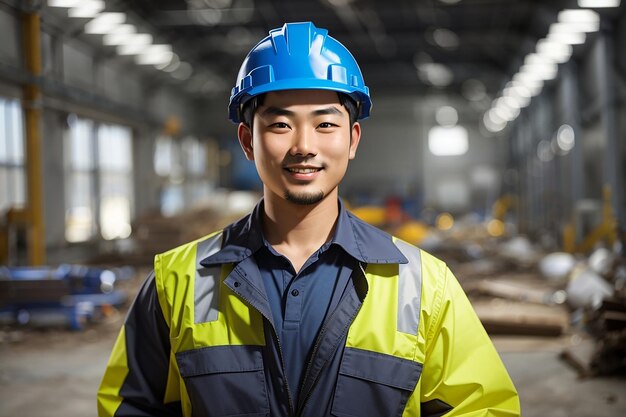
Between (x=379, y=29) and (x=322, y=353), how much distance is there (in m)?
19.3

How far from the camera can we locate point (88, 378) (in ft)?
21.3

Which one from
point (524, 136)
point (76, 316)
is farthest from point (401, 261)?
point (524, 136)

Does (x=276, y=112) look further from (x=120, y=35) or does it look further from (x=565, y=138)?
(x=565, y=138)

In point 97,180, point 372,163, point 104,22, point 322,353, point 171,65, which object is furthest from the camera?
point 372,163

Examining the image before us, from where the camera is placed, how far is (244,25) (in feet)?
61.5

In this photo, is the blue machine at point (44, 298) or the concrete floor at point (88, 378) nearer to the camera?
the concrete floor at point (88, 378)

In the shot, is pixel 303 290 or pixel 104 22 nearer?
pixel 303 290

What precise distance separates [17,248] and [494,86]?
2130cm

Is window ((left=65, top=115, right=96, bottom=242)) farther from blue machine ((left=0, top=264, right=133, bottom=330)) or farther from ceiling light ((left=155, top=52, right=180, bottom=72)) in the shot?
blue machine ((left=0, top=264, right=133, bottom=330))

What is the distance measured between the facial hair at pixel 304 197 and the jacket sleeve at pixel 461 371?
0.47 meters

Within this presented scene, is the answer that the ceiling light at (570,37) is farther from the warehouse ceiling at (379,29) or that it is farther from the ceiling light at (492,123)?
the ceiling light at (492,123)

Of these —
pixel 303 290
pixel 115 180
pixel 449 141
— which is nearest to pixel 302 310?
pixel 303 290

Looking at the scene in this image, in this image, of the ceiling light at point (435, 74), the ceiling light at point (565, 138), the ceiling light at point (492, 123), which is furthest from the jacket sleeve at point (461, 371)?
the ceiling light at point (492, 123)

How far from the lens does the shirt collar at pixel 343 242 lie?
2033mm
